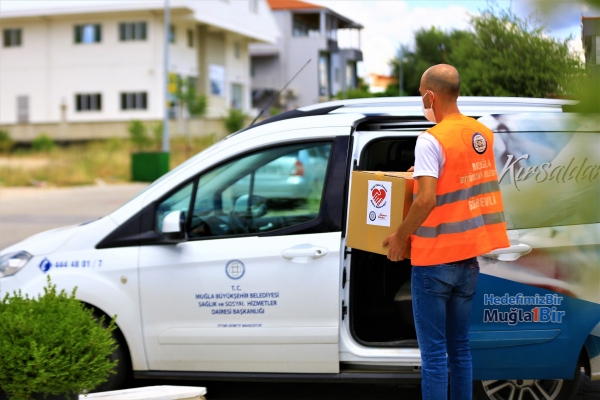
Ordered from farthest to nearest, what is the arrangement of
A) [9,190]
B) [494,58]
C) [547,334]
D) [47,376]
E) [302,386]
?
[9,190] → [494,58] → [302,386] → [547,334] → [47,376]

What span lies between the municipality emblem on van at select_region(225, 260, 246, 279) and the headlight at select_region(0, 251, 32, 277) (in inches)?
53.6

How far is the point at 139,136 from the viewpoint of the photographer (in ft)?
140

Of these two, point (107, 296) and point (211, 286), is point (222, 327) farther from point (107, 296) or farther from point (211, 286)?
point (107, 296)

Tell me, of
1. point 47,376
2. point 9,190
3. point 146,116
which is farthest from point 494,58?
point 146,116

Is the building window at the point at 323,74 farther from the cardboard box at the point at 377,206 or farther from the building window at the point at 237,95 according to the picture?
the building window at the point at 237,95

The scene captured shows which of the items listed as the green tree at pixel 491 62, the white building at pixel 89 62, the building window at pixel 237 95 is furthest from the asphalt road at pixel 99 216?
the building window at pixel 237 95

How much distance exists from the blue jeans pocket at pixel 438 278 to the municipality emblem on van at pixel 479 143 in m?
0.55

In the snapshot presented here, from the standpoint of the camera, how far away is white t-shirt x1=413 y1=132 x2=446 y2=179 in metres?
3.40

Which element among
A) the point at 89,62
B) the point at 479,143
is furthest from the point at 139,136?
the point at 479,143

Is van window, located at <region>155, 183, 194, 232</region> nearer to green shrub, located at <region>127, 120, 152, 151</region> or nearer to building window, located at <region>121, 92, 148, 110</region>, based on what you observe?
green shrub, located at <region>127, 120, 152, 151</region>

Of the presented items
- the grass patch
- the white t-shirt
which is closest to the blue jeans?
the white t-shirt

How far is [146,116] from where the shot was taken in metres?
50.9

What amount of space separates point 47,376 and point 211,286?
129 cm

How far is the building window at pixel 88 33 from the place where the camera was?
51.0 m
